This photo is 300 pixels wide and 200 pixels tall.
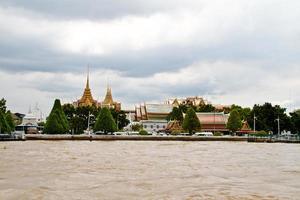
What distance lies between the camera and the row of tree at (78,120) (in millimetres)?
86312

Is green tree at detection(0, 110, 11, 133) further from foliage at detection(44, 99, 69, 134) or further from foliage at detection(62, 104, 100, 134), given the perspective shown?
foliage at detection(62, 104, 100, 134)

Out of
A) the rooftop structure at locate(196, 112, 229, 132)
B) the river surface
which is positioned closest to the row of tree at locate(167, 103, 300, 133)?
the rooftop structure at locate(196, 112, 229, 132)

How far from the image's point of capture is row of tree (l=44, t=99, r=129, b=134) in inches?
3398

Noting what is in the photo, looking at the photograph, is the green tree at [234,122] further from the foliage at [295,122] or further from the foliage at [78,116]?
the foliage at [78,116]

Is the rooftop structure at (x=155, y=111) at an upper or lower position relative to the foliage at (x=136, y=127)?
upper

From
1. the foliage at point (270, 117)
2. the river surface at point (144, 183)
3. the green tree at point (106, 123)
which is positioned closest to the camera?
the river surface at point (144, 183)

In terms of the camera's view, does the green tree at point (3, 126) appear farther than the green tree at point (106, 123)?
No

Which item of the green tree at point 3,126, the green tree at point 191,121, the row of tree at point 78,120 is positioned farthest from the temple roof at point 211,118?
the green tree at point 3,126

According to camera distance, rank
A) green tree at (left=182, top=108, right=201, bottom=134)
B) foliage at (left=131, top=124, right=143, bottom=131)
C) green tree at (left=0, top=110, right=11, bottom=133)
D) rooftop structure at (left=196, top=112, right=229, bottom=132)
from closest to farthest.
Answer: green tree at (left=0, top=110, right=11, bottom=133)
green tree at (left=182, top=108, right=201, bottom=134)
rooftop structure at (left=196, top=112, right=229, bottom=132)
foliage at (left=131, top=124, right=143, bottom=131)

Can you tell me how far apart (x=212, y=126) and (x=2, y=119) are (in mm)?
51897

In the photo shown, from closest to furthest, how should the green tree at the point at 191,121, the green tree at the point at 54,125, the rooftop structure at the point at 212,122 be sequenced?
1. the green tree at the point at 54,125
2. the green tree at the point at 191,121
3. the rooftop structure at the point at 212,122

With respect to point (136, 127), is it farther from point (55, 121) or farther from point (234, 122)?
point (55, 121)

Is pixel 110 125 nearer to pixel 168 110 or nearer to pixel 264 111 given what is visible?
pixel 264 111

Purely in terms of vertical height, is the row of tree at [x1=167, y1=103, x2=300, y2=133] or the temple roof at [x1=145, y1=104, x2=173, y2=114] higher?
the temple roof at [x1=145, y1=104, x2=173, y2=114]
